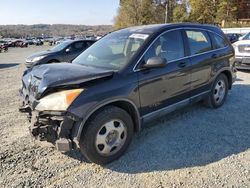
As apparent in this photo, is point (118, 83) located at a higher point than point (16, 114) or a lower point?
higher

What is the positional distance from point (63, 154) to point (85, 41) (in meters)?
9.40

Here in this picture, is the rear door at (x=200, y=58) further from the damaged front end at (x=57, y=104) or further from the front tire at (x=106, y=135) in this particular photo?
the damaged front end at (x=57, y=104)

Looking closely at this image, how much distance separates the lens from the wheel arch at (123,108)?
344 centimetres

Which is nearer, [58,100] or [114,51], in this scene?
[58,100]

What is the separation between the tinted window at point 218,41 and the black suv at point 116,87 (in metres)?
0.28

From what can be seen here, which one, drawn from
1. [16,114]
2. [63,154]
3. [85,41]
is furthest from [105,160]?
[85,41]

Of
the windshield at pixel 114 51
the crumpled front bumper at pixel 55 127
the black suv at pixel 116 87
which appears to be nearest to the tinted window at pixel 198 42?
the black suv at pixel 116 87

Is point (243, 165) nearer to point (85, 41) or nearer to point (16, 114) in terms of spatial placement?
point (16, 114)

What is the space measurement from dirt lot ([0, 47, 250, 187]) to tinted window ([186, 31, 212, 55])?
51.2 inches

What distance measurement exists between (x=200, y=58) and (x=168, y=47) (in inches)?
36.1

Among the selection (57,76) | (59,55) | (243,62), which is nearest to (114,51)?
(57,76)

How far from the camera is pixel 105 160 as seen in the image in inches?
148

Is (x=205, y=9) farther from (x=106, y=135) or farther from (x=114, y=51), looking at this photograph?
(x=106, y=135)

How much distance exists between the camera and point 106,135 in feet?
12.2
